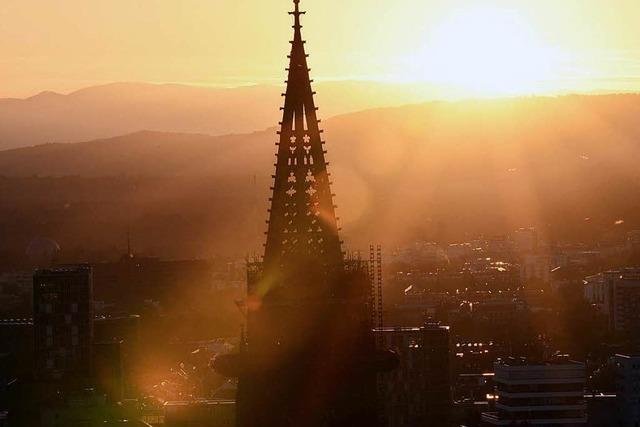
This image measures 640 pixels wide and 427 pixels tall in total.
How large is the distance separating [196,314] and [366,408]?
79.4m

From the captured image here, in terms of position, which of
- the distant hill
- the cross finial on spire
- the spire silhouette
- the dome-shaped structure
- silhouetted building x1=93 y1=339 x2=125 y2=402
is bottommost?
silhouetted building x1=93 y1=339 x2=125 y2=402

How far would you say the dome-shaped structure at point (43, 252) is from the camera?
323 ft

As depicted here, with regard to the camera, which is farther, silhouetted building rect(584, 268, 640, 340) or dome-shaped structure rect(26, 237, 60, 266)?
dome-shaped structure rect(26, 237, 60, 266)

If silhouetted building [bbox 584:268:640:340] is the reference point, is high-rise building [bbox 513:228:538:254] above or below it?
above

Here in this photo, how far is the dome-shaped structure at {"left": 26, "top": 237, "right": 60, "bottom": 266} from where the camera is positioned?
9846 centimetres

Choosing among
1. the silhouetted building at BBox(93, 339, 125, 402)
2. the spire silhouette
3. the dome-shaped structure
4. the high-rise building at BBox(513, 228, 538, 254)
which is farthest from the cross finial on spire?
Result: the high-rise building at BBox(513, 228, 538, 254)

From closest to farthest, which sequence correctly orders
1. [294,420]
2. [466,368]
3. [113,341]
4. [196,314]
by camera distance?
[294,420]
[113,341]
[466,368]
[196,314]

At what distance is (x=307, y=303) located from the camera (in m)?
11.4

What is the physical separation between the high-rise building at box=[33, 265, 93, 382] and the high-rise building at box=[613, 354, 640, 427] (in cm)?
1345

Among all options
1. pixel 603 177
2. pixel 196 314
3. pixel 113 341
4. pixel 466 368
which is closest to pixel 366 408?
pixel 113 341

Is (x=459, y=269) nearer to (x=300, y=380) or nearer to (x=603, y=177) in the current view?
(x=603, y=177)

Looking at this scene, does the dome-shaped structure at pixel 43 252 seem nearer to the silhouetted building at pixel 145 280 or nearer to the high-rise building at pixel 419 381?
the silhouetted building at pixel 145 280

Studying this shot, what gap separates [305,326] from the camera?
11.4 m

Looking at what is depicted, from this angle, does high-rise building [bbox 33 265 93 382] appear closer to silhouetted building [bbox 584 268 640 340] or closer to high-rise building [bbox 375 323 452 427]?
high-rise building [bbox 375 323 452 427]
